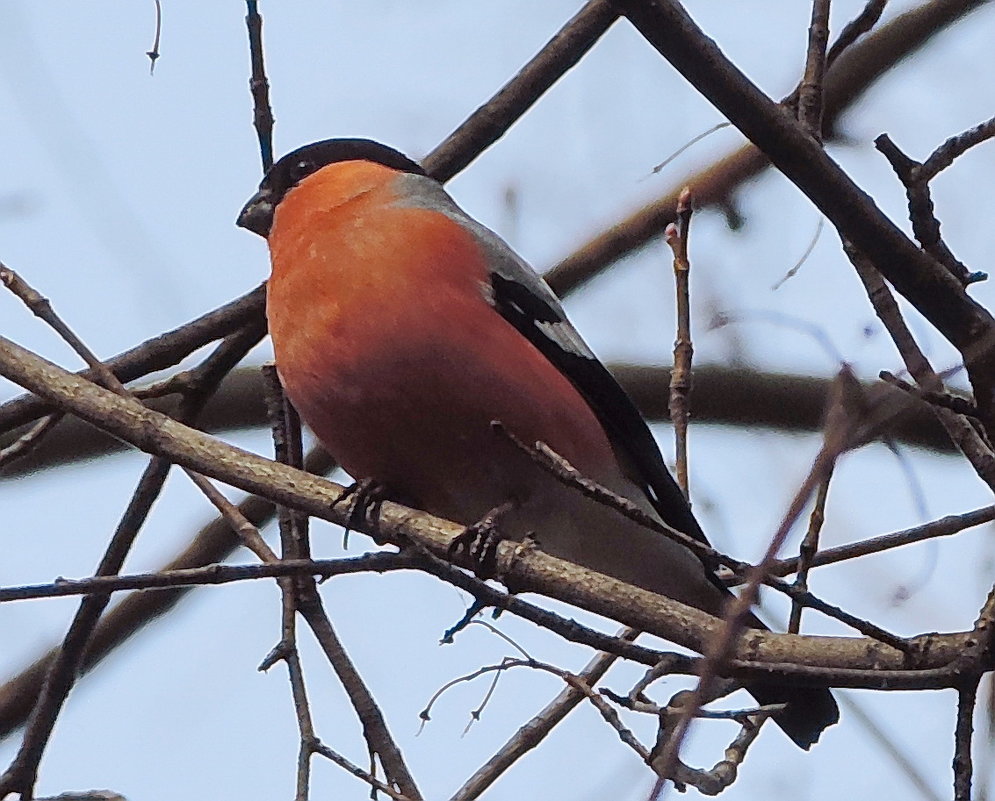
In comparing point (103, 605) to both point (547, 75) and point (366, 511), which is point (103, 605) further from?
point (547, 75)

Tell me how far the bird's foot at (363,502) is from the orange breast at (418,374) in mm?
45

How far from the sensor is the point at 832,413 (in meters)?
1.23

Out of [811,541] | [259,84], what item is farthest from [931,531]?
[259,84]

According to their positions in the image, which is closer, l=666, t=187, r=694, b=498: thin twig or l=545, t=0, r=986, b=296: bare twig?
l=666, t=187, r=694, b=498: thin twig

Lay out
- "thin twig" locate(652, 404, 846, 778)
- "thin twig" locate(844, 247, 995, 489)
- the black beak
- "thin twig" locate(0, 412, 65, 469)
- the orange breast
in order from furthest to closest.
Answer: the black beak, the orange breast, "thin twig" locate(0, 412, 65, 469), "thin twig" locate(844, 247, 995, 489), "thin twig" locate(652, 404, 846, 778)

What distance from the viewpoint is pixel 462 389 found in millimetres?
2805

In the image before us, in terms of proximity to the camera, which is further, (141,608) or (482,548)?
(141,608)

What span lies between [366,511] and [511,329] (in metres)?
0.63


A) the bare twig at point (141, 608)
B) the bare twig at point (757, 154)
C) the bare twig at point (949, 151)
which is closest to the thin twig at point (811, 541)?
the bare twig at point (949, 151)

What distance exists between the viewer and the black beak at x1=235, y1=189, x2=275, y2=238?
3652 mm

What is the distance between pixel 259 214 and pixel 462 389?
113cm

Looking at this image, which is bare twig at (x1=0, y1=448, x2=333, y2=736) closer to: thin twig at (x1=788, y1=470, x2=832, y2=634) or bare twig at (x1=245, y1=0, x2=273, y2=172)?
bare twig at (x1=245, y1=0, x2=273, y2=172)

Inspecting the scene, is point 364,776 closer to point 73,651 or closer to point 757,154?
point 73,651

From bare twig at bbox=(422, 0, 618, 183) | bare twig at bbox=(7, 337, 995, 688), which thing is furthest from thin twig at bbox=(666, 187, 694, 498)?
bare twig at bbox=(7, 337, 995, 688)
